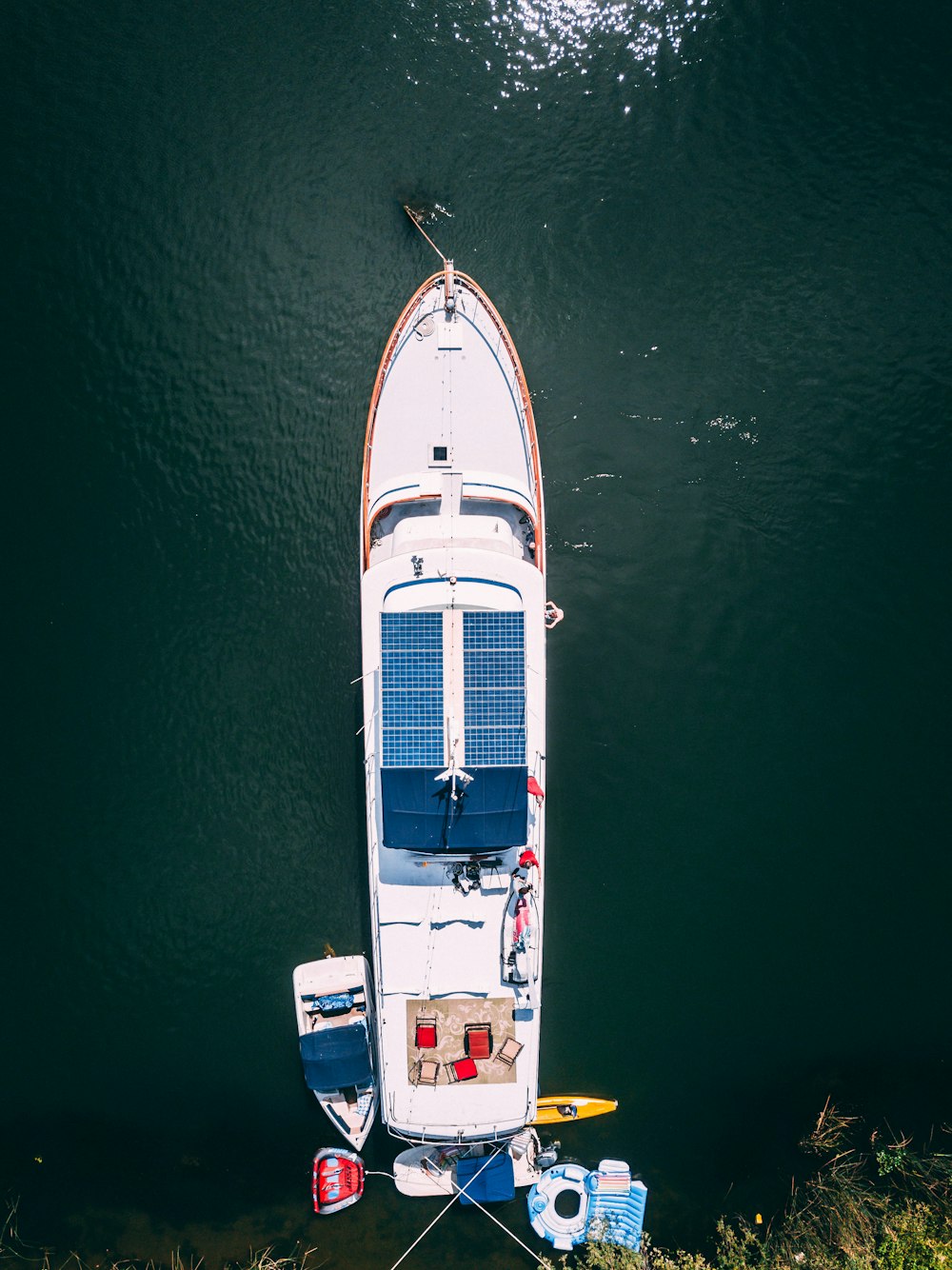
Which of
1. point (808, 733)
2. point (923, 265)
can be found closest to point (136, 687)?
point (808, 733)

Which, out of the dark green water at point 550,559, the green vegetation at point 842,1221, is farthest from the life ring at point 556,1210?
the dark green water at point 550,559

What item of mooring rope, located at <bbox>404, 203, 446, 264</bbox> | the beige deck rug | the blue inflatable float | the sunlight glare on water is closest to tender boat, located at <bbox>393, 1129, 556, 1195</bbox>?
the blue inflatable float

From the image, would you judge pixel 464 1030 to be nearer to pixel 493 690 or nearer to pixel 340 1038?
pixel 340 1038

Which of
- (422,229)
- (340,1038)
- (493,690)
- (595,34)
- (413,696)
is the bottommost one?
(340,1038)

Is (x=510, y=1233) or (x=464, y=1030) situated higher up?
(x=464, y=1030)

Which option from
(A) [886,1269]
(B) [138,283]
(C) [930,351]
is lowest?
(A) [886,1269]

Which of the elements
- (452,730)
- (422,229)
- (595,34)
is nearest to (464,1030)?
(452,730)

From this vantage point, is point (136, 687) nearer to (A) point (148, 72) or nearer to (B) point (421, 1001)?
(B) point (421, 1001)
